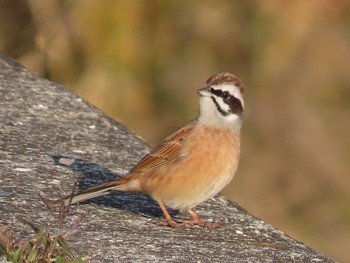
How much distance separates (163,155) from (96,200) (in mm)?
427

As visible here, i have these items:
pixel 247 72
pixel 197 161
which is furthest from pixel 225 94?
pixel 247 72

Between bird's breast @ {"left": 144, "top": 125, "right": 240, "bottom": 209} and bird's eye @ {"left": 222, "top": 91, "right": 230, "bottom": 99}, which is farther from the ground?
bird's eye @ {"left": 222, "top": 91, "right": 230, "bottom": 99}

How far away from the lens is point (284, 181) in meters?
10.2

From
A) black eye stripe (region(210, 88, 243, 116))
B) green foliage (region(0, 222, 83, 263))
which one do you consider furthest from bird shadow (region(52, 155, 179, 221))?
green foliage (region(0, 222, 83, 263))

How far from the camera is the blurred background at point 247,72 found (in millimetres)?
9852

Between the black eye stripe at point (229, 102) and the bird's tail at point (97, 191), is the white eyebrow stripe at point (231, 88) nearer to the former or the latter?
the black eye stripe at point (229, 102)

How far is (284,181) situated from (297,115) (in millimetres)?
591

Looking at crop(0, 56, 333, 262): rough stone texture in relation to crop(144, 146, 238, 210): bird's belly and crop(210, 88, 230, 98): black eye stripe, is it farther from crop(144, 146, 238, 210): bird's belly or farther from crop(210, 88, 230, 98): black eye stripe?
crop(210, 88, 230, 98): black eye stripe

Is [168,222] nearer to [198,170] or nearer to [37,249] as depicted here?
[198,170]

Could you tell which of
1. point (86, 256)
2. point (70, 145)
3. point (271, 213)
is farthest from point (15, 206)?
point (271, 213)

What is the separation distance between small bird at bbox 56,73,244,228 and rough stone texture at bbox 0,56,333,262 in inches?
4.6

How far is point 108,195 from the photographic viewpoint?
6.36m

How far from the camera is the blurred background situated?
985 cm

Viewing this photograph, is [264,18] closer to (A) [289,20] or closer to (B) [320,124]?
(A) [289,20]
